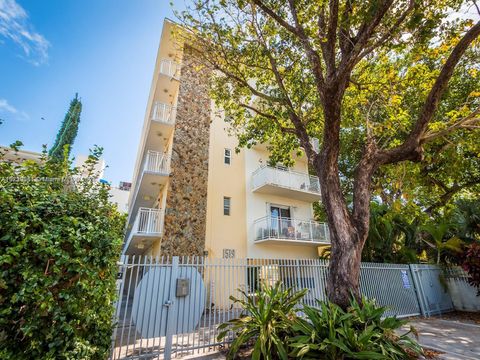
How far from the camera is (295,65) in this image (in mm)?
9477

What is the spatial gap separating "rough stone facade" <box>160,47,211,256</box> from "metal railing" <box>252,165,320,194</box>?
10.8ft

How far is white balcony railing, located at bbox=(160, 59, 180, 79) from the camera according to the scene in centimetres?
1473

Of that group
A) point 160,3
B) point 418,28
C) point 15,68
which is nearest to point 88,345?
point 160,3

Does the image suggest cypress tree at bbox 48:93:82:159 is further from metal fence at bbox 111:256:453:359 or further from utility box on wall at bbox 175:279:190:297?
utility box on wall at bbox 175:279:190:297

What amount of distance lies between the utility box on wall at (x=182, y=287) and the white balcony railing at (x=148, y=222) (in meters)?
5.81

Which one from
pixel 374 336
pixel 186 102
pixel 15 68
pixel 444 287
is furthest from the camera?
pixel 186 102

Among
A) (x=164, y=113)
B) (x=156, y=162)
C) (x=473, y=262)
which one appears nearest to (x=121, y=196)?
(x=164, y=113)

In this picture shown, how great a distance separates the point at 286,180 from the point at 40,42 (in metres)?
12.8

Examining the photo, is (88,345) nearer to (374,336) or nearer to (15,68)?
(374,336)

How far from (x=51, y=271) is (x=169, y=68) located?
1480 cm

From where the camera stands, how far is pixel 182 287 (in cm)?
595

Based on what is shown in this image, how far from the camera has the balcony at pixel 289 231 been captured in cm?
1297

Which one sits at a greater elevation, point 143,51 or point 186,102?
point 186,102

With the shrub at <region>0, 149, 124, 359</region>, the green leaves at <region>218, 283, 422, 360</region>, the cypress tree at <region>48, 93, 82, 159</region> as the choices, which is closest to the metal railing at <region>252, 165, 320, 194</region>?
the green leaves at <region>218, 283, 422, 360</region>
